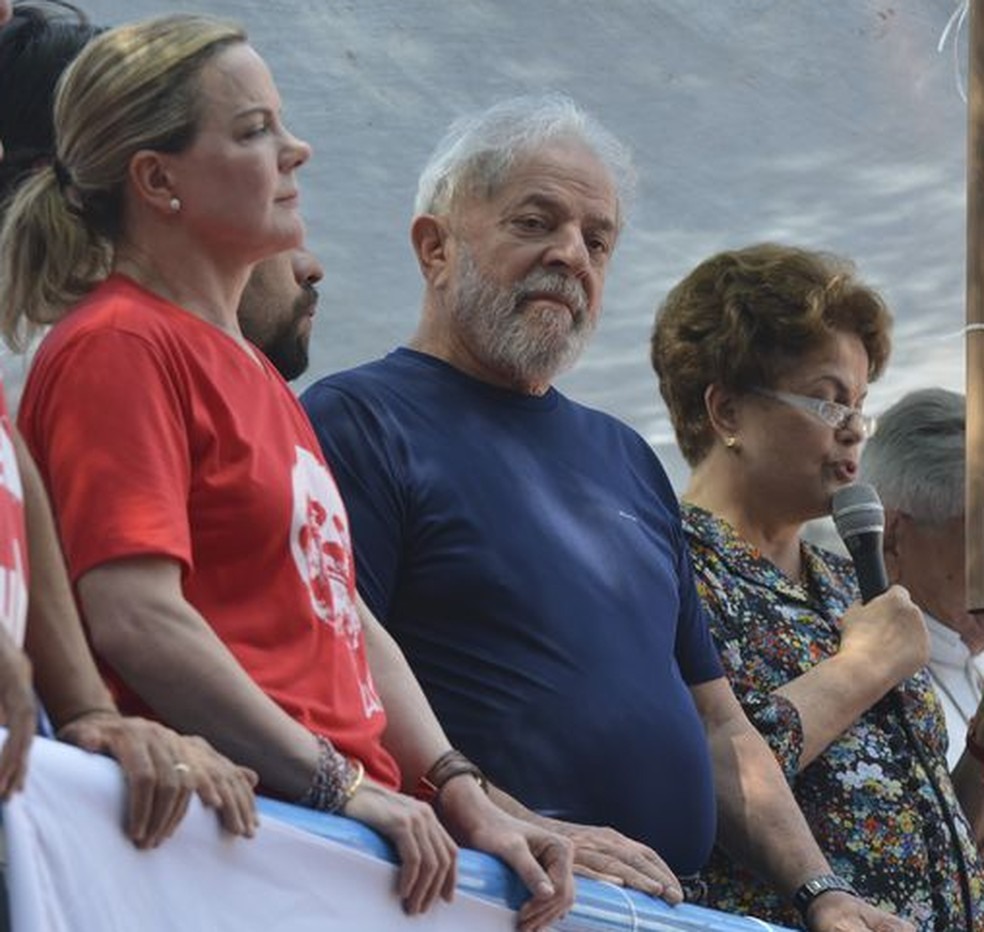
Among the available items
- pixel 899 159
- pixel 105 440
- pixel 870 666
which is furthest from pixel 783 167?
pixel 105 440

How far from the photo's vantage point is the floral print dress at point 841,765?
332 cm

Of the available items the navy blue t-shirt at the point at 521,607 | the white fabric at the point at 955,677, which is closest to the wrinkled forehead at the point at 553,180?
the navy blue t-shirt at the point at 521,607

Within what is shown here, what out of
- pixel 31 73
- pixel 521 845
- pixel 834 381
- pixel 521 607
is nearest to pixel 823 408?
pixel 834 381

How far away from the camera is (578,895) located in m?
2.54

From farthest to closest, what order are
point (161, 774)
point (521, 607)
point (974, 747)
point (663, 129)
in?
point (663, 129) < point (974, 747) < point (521, 607) < point (161, 774)

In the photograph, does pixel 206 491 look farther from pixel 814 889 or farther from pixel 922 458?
pixel 922 458

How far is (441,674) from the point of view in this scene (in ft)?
9.57

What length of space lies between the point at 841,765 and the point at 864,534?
0.34 metres

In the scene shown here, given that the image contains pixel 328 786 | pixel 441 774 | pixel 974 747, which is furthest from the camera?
pixel 974 747

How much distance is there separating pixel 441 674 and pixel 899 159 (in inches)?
81.3

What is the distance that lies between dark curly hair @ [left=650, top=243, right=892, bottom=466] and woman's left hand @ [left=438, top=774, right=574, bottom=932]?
4.22ft

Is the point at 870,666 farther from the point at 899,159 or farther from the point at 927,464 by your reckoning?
the point at 899,159

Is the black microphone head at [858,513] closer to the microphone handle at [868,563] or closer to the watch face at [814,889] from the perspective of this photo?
the microphone handle at [868,563]

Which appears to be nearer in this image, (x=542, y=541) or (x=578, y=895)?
(x=578, y=895)
